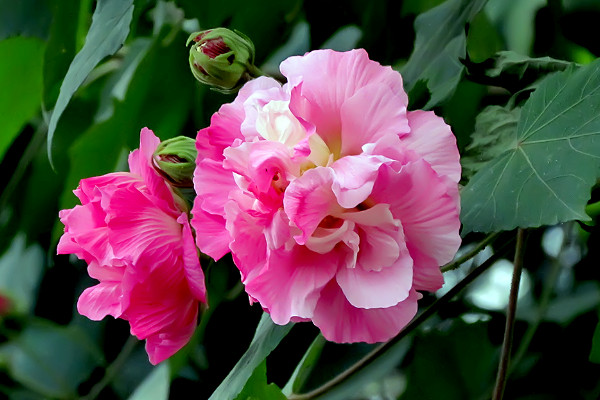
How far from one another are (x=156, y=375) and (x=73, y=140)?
216 millimetres

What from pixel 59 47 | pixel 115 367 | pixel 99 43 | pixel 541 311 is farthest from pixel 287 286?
pixel 115 367

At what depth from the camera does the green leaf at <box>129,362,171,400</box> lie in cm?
62

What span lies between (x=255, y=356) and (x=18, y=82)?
17.8 inches

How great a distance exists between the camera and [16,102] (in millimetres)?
764

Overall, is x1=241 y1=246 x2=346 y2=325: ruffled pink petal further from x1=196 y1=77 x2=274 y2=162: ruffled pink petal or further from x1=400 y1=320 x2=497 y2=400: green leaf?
x1=400 y1=320 x2=497 y2=400: green leaf

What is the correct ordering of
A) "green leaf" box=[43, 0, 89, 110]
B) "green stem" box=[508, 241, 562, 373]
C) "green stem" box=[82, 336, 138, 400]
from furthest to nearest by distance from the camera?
"green stem" box=[82, 336, 138, 400] < "green stem" box=[508, 241, 562, 373] < "green leaf" box=[43, 0, 89, 110]

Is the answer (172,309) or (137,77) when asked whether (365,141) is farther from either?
(137,77)

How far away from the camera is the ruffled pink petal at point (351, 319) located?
32cm

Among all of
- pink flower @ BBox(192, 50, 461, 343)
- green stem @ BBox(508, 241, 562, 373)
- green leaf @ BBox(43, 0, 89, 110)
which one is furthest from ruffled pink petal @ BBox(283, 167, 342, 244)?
green stem @ BBox(508, 241, 562, 373)

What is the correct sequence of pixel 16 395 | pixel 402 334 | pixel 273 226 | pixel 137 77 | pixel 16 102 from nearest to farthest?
pixel 273 226
pixel 402 334
pixel 137 77
pixel 16 102
pixel 16 395

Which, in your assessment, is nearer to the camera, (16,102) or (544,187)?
(544,187)

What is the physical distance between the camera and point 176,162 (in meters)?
0.40

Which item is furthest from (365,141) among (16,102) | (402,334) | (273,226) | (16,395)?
(16,395)

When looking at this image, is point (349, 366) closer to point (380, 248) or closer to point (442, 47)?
point (442, 47)
